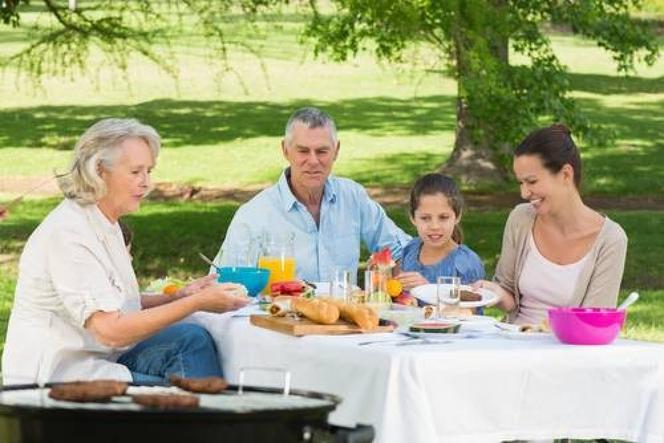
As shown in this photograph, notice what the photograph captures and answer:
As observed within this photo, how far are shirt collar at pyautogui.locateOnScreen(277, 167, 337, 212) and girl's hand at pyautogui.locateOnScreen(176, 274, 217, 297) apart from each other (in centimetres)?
97

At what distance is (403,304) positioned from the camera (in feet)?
21.6

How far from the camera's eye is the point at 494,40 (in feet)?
53.8

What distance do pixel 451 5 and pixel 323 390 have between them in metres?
9.71

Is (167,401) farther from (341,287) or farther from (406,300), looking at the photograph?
(406,300)

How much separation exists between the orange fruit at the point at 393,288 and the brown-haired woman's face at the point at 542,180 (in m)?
0.56

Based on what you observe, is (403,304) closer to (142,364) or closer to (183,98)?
(142,364)

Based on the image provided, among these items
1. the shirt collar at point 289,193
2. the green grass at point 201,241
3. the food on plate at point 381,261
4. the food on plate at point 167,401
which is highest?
the shirt collar at point 289,193

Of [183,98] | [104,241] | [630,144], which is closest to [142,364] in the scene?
[104,241]

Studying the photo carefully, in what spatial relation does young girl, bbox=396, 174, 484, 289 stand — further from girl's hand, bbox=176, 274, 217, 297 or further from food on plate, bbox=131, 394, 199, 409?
food on plate, bbox=131, 394, 199, 409

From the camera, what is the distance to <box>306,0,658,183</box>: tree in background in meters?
15.3

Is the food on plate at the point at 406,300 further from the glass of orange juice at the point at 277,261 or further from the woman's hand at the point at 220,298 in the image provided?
the woman's hand at the point at 220,298

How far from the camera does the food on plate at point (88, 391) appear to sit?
13.7ft

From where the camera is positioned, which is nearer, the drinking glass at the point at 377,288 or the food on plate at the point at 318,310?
the food on plate at the point at 318,310

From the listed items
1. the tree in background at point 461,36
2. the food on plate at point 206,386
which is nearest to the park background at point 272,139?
the tree in background at point 461,36
